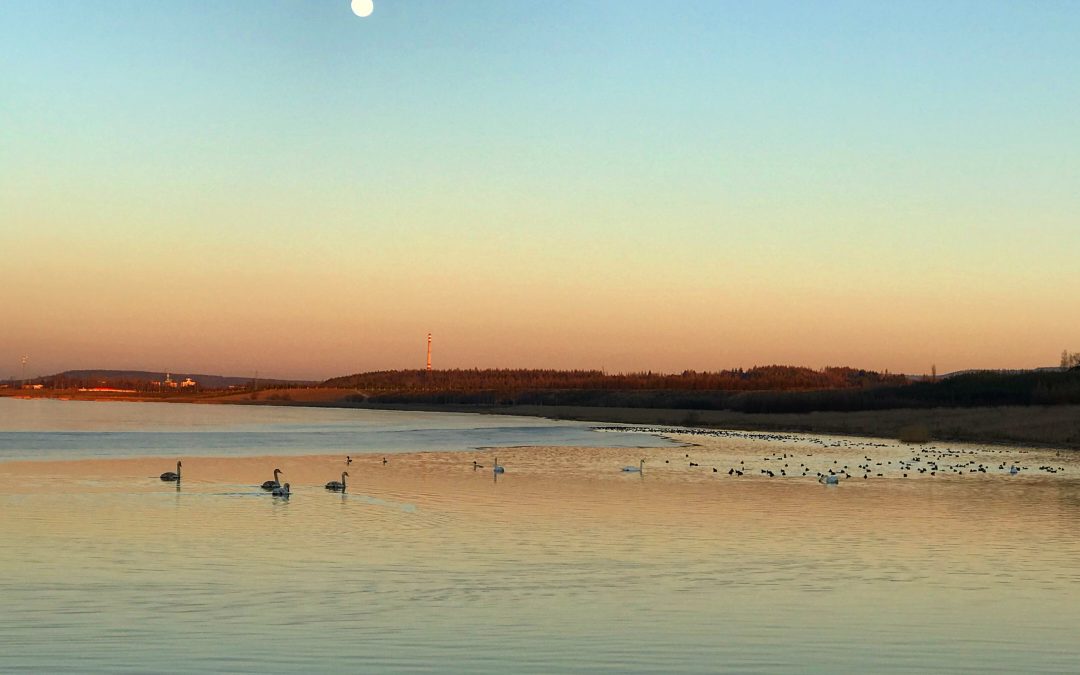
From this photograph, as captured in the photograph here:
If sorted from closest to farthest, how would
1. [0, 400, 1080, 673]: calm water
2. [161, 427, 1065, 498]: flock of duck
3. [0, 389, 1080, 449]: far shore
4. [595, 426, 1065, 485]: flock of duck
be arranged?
[0, 400, 1080, 673]: calm water
[161, 427, 1065, 498]: flock of duck
[595, 426, 1065, 485]: flock of duck
[0, 389, 1080, 449]: far shore

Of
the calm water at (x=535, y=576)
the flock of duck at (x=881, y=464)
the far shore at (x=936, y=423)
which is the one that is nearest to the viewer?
the calm water at (x=535, y=576)

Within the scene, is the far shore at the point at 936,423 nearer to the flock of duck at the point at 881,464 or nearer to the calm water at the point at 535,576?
the flock of duck at the point at 881,464

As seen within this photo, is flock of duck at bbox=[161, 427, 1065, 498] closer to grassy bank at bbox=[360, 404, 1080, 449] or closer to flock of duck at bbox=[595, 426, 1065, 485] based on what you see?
flock of duck at bbox=[595, 426, 1065, 485]

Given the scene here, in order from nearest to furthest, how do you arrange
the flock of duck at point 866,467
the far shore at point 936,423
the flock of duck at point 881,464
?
the flock of duck at point 866,467, the flock of duck at point 881,464, the far shore at point 936,423

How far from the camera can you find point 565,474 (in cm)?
3653

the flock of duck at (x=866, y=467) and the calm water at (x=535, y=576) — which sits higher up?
the flock of duck at (x=866, y=467)

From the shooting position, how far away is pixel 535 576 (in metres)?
15.7

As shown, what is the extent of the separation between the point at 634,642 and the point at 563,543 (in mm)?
7557

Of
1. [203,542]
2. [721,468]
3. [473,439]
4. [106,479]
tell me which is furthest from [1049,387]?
[203,542]

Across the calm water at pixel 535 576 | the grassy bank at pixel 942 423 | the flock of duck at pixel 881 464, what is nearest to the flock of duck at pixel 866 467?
the flock of duck at pixel 881 464

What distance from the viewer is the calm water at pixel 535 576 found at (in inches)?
440

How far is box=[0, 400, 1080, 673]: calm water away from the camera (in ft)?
36.6

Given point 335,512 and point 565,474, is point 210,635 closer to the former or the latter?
point 335,512

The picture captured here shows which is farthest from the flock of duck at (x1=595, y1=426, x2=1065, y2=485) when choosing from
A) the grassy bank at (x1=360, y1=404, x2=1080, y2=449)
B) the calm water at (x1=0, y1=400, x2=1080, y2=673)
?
the grassy bank at (x1=360, y1=404, x2=1080, y2=449)
